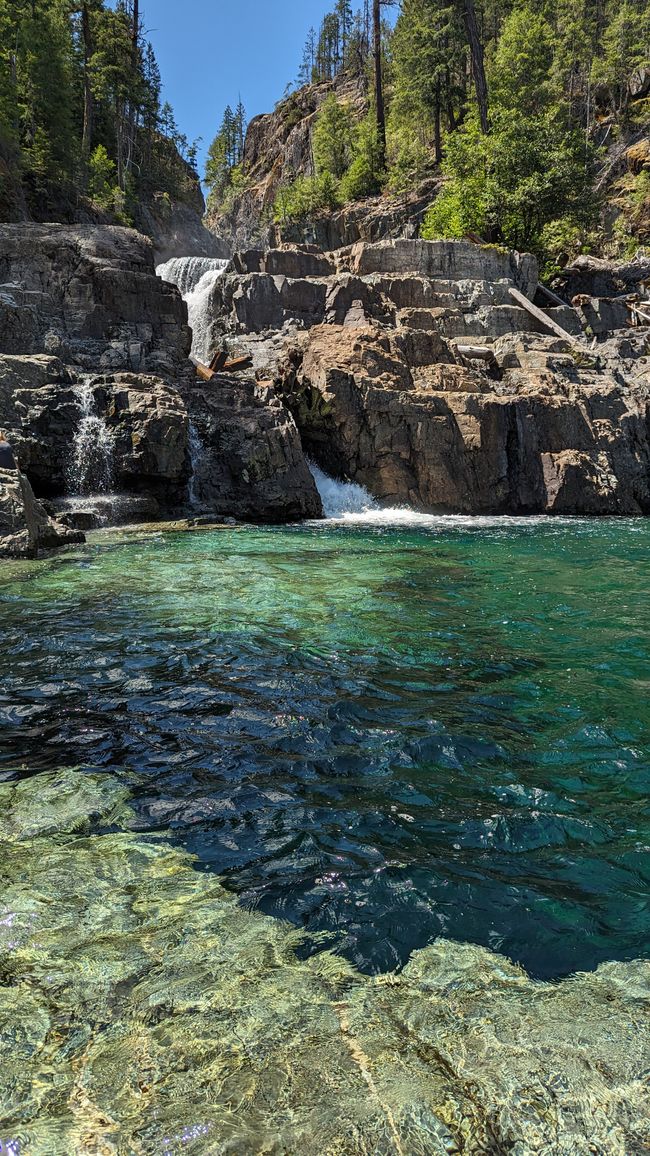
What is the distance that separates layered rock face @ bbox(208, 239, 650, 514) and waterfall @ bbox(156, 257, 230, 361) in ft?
A: 3.04

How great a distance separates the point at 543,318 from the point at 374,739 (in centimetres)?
2812

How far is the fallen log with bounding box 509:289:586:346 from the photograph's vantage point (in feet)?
92.0

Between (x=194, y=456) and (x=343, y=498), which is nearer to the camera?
(x=194, y=456)

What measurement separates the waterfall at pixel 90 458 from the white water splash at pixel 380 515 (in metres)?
6.08

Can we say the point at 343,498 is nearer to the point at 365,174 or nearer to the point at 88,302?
the point at 88,302

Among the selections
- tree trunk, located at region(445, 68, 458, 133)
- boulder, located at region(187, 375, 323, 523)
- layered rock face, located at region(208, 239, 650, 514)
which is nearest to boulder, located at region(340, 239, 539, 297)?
layered rock face, located at region(208, 239, 650, 514)

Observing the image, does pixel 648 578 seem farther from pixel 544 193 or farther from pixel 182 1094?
pixel 544 193

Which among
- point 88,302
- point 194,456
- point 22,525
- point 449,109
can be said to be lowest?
point 22,525

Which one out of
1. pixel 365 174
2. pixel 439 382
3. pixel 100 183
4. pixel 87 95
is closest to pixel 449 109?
pixel 365 174

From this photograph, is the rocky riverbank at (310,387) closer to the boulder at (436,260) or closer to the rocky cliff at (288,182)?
the boulder at (436,260)

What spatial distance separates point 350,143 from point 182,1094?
2292 inches

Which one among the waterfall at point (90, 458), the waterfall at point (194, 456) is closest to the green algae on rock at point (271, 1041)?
the waterfall at point (90, 458)

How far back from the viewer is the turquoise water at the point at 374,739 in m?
3.18

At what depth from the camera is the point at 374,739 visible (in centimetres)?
483
